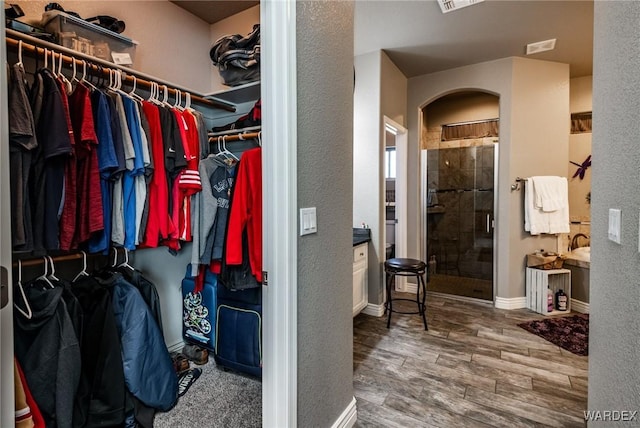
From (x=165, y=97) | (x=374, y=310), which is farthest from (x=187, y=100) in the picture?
(x=374, y=310)

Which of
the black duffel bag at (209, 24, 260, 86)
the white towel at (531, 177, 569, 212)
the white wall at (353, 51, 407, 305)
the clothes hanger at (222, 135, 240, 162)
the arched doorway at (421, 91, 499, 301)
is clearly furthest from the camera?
the arched doorway at (421, 91, 499, 301)

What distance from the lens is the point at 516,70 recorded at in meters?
3.53

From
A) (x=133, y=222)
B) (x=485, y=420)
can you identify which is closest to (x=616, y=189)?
(x=485, y=420)

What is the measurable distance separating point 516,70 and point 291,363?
3.85 m

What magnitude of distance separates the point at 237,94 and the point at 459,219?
3.17 meters

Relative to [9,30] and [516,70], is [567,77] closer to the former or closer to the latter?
[516,70]

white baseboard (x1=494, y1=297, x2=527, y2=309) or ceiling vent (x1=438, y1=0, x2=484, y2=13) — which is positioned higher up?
ceiling vent (x1=438, y1=0, x2=484, y2=13)

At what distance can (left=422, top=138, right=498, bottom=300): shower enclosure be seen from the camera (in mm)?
3945

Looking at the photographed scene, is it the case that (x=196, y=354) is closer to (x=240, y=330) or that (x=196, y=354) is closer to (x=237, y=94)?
(x=240, y=330)

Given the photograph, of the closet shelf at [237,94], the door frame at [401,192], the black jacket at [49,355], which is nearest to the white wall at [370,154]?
the door frame at [401,192]

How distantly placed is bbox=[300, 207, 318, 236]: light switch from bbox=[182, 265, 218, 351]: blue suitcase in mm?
1241

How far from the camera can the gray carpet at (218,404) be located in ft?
5.87

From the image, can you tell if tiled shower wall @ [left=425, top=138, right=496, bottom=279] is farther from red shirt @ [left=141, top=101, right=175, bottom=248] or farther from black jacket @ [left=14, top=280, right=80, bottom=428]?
black jacket @ [left=14, top=280, right=80, bottom=428]

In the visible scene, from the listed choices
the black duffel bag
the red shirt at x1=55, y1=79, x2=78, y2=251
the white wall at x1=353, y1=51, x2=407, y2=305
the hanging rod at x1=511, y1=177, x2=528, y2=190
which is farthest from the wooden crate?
the red shirt at x1=55, y1=79, x2=78, y2=251
